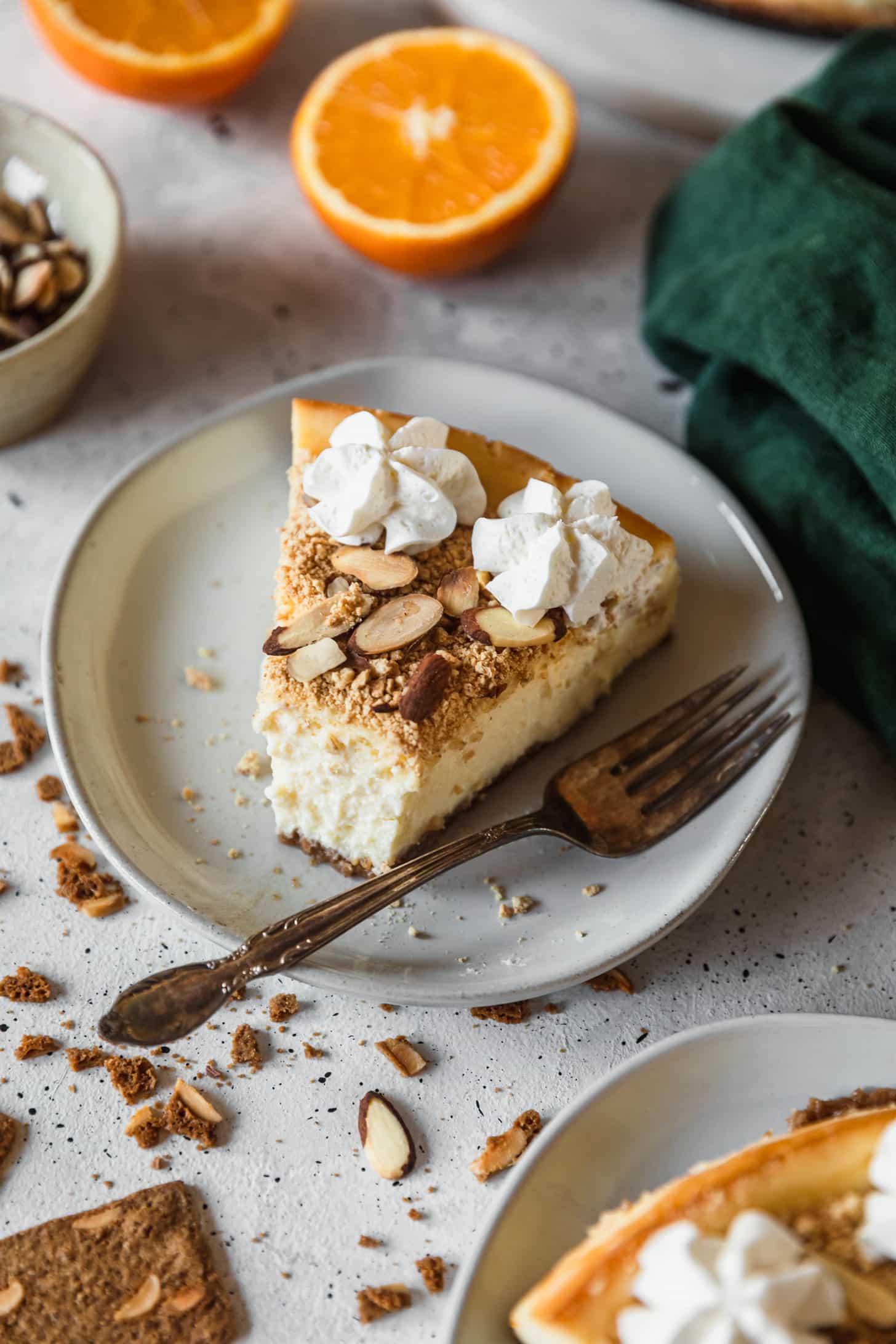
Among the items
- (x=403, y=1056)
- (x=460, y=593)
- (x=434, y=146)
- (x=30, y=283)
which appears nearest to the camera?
(x=403, y=1056)

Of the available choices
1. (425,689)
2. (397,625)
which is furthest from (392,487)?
(425,689)

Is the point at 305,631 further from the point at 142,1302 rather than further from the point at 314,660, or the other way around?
the point at 142,1302

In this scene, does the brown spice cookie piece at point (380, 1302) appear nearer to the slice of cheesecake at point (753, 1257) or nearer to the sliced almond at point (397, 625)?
the slice of cheesecake at point (753, 1257)

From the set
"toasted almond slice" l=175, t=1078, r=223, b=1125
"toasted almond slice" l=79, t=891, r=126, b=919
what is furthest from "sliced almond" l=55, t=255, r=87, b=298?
"toasted almond slice" l=175, t=1078, r=223, b=1125

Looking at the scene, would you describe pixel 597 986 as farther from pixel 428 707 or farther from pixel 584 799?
pixel 428 707

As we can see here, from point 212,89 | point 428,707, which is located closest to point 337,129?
point 212,89

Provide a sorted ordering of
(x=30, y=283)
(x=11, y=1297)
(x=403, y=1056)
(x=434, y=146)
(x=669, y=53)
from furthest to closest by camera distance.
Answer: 1. (x=669, y=53)
2. (x=434, y=146)
3. (x=30, y=283)
4. (x=403, y=1056)
5. (x=11, y=1297)
